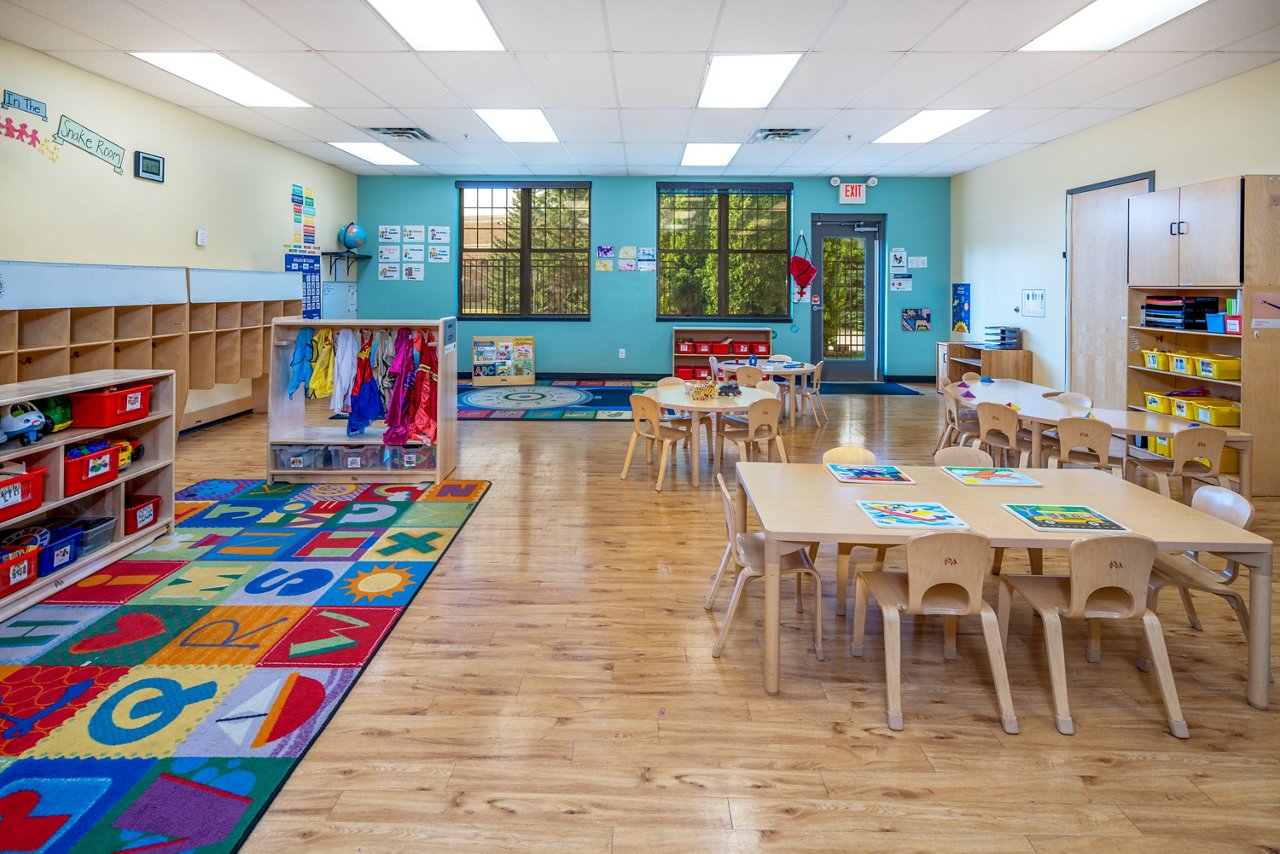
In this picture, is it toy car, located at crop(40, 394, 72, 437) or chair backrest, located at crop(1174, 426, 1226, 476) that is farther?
chair backrest, located at crop(1174, 426, 1226, 476)

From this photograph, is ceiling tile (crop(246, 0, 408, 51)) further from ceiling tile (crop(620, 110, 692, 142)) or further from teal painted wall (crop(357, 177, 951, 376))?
teal painted wall (crop(357, 177, 951, 376))

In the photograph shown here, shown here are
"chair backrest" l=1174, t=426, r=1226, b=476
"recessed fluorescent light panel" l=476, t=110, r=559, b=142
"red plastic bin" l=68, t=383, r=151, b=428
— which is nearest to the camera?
"red plastic bin" l=68, t=383, r=151, b=428

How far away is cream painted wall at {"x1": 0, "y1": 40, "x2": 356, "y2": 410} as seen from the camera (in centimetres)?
568

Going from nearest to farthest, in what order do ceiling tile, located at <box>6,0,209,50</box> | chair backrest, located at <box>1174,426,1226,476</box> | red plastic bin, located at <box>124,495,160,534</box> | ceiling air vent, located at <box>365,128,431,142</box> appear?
red plastic bin, located at <box>124,495,160,534</box> → chair backrest, located at <box>1174,426,1226,476</box> → ceiling tile, located at <box>6,0,209,50</box> → ceiling air vent, located at <box>365,128,431,142</box>

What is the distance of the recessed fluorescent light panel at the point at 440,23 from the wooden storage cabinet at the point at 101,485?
2614 mm

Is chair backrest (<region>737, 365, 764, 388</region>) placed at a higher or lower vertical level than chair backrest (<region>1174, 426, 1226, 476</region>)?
higher

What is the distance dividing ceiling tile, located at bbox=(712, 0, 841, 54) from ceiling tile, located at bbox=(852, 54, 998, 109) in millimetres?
961

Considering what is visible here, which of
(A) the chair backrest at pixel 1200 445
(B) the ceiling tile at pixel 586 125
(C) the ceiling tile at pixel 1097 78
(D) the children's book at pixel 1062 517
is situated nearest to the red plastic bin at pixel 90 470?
(D) the children's book at pixel 1062 517

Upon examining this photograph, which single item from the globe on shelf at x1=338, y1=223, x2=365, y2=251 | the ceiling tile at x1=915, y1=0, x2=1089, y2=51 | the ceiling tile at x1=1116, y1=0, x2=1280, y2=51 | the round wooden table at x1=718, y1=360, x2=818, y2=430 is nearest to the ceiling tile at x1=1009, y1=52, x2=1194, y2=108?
the ceiling tile at x1=1116, y1=0, x2=1280, y2=51

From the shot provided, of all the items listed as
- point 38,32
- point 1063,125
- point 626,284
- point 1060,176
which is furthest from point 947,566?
point 626,284

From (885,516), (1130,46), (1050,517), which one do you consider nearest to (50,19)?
(885,516)

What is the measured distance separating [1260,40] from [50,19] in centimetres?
793

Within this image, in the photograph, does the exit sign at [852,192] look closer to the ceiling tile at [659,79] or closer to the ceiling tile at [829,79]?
the ceiling tile at [829,79]

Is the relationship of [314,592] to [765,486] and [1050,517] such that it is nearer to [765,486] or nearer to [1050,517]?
[765,486]
